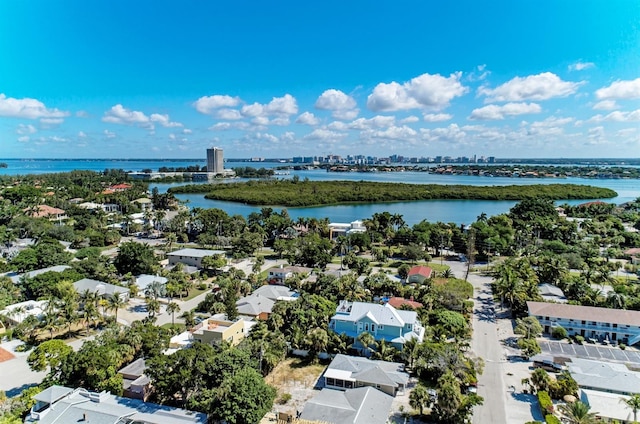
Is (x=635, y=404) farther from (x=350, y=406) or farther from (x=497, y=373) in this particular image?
(x=350, y=406)

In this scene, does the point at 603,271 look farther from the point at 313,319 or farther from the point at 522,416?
the point at 313,319

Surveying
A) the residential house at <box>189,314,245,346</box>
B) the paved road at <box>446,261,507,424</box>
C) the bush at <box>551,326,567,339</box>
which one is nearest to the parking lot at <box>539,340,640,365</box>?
the bush at <box>551,326,567,339</box>

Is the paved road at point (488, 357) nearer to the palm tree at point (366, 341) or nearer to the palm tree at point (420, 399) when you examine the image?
the palm tree at point (420, 399)

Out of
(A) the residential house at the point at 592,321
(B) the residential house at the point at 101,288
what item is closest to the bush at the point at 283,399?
(A) the residential house at the point at 592,321

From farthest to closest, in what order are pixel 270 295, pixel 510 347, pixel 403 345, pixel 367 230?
pixel 367 230 → pixel 270 295 → pixel 510 347 → pixel 403 345

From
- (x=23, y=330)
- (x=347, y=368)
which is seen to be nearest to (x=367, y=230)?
(x=347, y=368)

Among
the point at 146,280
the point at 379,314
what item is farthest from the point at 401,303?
the point at 146,280
